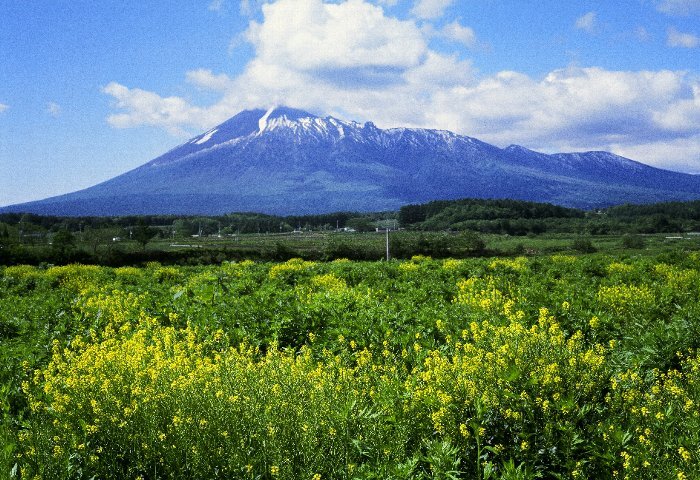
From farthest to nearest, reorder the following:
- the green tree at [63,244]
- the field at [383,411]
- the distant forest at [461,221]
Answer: the distant forest at [461,221] → the green tree at [63,244] → the field at [383,411]

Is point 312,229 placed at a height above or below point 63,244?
below

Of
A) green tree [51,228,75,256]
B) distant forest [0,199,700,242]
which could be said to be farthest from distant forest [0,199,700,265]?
distant forest [0,199,700,242]

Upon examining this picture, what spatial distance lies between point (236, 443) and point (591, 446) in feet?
10.2

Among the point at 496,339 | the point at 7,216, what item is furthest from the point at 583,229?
the point at 7,216

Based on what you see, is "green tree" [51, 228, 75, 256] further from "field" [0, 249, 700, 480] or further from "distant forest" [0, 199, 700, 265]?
"field" [0, 249, 700, 480]

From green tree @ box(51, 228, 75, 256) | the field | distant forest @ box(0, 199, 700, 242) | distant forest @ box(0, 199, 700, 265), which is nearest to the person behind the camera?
the field

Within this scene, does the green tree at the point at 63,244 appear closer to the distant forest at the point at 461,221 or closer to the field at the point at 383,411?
the field at the point at 383,411

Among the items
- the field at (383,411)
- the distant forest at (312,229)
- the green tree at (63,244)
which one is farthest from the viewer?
the distant forest at (312,229)

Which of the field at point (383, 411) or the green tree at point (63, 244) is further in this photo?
the green tree at point (63, 244)

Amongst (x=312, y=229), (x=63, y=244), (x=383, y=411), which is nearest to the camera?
(x=383, y=411)

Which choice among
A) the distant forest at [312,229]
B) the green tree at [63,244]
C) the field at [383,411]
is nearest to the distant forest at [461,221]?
the distant forest at [312,229]

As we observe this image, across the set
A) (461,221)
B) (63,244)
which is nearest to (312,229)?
(461,221)

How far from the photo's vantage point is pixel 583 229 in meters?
120

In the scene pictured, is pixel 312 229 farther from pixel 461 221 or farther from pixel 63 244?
pixel 63 244
